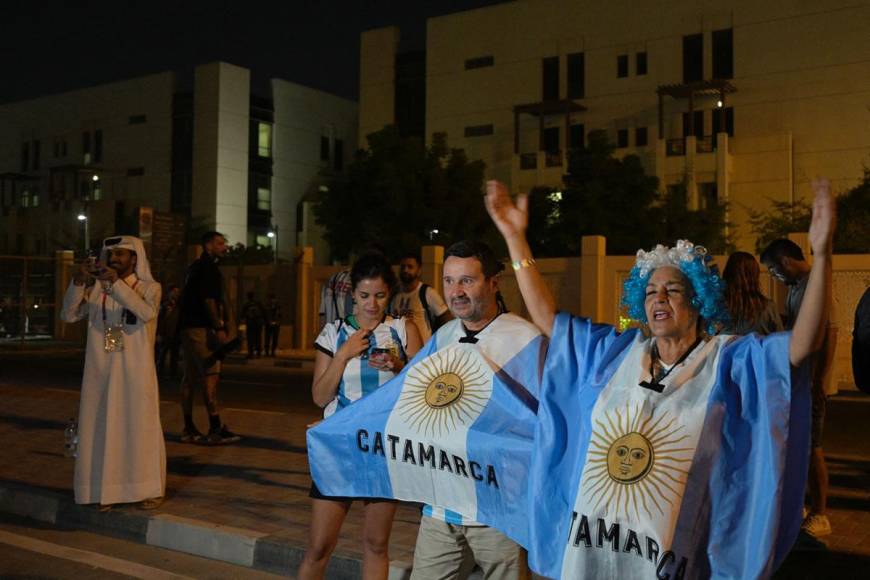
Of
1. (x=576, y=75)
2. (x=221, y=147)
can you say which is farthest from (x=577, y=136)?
(x=221, y=147)

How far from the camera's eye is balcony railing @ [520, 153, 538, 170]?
44.6 metres

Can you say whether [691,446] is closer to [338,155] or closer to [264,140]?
[264,140]

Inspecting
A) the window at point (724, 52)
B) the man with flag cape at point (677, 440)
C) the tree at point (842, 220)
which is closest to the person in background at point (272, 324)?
the tree at point (842, 220)

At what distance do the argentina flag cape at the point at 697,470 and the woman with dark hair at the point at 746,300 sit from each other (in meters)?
2.93

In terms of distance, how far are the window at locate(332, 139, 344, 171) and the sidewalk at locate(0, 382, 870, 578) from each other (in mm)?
54370

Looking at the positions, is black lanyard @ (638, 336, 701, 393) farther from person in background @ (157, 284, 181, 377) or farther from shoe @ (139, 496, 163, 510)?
person in background @ (157, 284, 181, 377)

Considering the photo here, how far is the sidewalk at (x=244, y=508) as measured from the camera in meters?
5.54

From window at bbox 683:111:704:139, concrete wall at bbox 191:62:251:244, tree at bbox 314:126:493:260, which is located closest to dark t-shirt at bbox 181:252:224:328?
tree at bbox 314:126:493:260

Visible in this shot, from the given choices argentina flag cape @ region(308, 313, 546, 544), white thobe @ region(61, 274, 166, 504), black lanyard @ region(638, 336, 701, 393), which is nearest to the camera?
black lanyard @ region(638, 336, 701, 393)

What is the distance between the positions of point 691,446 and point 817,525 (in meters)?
3.75

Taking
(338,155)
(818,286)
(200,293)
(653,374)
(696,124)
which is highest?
(338,155)

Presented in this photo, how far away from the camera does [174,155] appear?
57469mm

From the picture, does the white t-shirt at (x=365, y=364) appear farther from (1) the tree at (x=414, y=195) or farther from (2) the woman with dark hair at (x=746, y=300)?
(1) the tree at (x=414, y=195)

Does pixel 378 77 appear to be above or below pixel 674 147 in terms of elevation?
above
